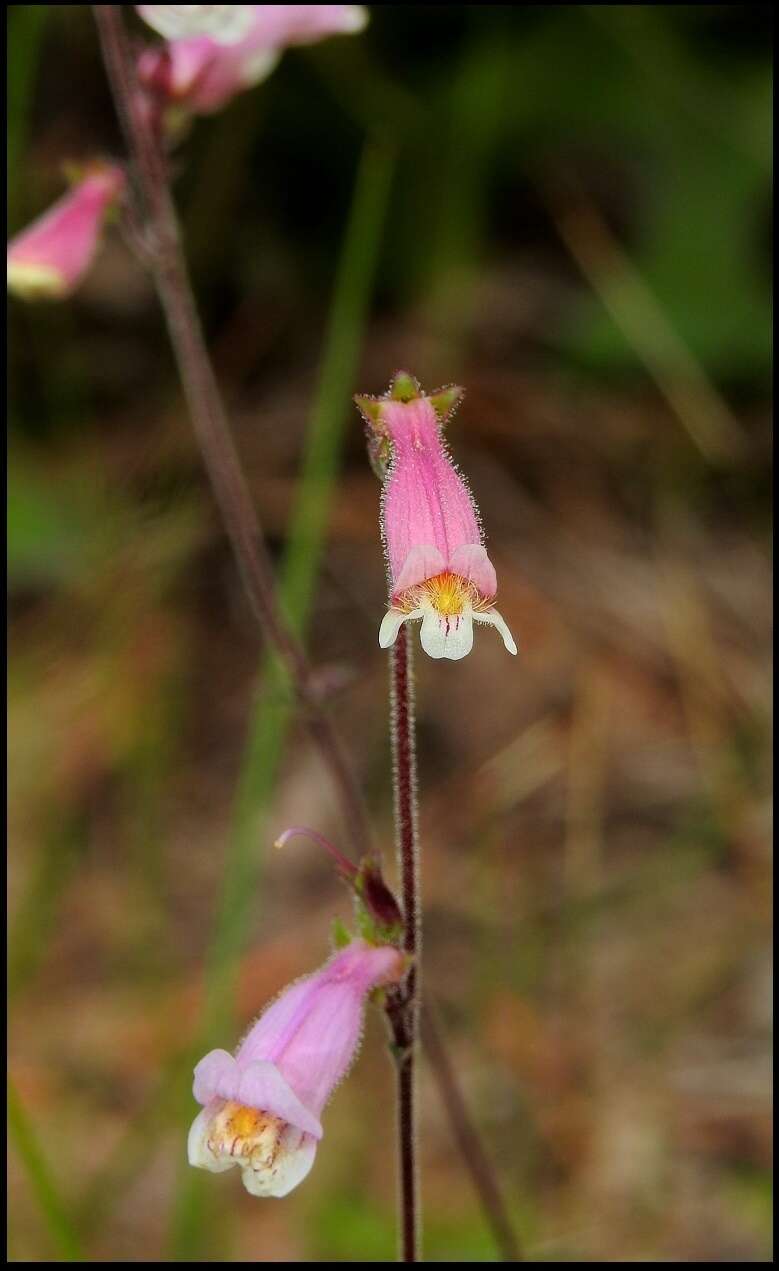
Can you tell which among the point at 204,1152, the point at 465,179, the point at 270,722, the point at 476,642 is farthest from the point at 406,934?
the point at 465,179

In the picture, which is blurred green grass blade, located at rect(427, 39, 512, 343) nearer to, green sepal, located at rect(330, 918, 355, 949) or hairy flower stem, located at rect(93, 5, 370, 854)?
hairy flower stem, located at rect(93, 5, 370, 854)

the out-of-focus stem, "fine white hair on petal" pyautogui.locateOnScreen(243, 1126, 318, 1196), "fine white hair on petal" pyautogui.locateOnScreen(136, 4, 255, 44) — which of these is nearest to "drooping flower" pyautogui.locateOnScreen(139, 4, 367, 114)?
"fine white hair on petal" pyautogui.locateOnScreen(136, 4, 255, 44)

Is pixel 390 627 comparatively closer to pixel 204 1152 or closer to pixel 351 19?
pixel 204 1152

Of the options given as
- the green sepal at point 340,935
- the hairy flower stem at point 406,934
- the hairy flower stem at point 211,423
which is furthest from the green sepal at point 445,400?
the hairy flower stem at point 211,423

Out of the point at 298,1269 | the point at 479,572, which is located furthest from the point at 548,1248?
the point at 479,572

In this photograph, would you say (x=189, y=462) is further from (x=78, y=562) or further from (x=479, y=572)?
(x=479, y=572)

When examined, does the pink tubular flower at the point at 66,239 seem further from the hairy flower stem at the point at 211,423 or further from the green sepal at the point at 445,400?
the green sepal at the point at 445,400
